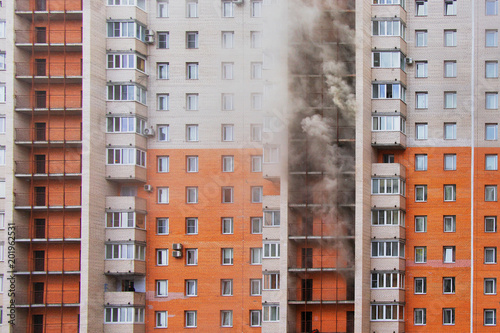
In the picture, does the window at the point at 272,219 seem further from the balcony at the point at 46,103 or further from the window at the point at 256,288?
the balcony at the point at 46,103

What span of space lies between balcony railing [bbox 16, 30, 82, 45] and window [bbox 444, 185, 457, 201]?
22133 millimetres

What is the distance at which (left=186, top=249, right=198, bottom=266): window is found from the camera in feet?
159

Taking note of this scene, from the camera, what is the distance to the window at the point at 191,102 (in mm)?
49625

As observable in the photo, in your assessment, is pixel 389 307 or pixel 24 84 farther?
pixel 24 84

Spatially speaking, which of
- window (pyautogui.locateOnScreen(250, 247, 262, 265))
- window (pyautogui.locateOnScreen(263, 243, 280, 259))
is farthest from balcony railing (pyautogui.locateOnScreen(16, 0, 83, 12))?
window (pyautogui.locateOnScreen(263, 243, 280, 259))

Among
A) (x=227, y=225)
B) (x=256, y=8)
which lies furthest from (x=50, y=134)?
(x=256, y=8)

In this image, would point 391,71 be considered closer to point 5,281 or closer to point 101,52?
point 101,52

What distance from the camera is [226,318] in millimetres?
47750

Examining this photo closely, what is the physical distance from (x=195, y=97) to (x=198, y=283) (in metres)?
10.5

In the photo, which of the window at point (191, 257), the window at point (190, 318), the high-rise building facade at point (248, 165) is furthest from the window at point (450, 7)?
the window at point (190, 318)

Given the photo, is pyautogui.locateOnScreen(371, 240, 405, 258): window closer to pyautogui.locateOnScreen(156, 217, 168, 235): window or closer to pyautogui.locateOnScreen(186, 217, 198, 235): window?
pyautogui.locateOnScreen(186, 217, 198, 235): window

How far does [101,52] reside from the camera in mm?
48781

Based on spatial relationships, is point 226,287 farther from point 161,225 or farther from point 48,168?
point 48,168

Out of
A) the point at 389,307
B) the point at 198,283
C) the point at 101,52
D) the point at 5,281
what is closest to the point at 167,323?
the point at 198,283
